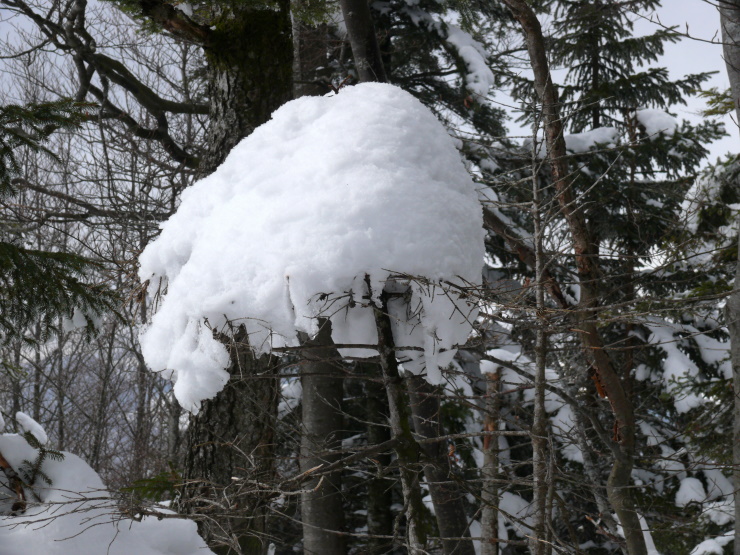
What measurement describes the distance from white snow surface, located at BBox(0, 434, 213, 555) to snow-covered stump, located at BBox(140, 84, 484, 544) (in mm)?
745

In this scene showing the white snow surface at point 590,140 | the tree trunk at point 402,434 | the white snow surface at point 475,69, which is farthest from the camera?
the white snow surface at point 590,140

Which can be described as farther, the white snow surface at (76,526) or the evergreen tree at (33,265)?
the evergreen tree at (33,265)

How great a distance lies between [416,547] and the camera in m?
1.90

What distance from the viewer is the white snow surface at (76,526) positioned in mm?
2219

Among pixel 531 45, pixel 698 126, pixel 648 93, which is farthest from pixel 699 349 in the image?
pixel 531 45

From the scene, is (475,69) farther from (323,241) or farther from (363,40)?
(323,241)

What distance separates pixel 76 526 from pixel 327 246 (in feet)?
5.24

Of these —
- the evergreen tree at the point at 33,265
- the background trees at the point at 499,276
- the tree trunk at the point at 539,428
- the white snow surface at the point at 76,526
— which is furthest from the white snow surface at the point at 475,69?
the white snow surface at the point at 76,526

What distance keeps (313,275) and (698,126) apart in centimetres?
883

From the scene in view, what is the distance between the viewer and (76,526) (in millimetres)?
2320

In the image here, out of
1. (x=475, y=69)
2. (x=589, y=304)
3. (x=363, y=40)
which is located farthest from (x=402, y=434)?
(x=475, y=69)

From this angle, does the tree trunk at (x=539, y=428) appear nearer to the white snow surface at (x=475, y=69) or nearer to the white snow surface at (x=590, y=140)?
the white snow surface at (x=475, y=69)

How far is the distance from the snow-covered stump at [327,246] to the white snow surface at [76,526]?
74 cm

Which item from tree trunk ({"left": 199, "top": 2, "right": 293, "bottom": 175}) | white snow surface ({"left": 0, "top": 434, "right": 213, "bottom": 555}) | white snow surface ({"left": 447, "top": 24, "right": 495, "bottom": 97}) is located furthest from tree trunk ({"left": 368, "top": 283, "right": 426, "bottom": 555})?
white snow surface ({"left": 447, "top": 24, "right": 495, "bottom": 97})
